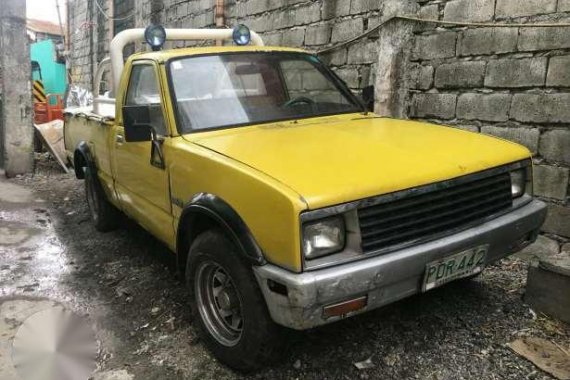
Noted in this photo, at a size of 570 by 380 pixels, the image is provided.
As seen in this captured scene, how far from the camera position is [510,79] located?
4.06 m

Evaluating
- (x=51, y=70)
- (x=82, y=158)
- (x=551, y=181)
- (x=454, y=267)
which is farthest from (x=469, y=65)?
(x=51, y=70)

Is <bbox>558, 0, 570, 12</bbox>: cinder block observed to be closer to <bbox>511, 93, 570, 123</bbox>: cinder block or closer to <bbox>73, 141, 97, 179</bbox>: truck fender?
<bbox>511, 93, 570, 123</bbox>: cinder block

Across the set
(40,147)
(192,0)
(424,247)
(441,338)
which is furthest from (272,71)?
(40,147)

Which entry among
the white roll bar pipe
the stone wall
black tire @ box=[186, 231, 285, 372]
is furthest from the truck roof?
the stone wall

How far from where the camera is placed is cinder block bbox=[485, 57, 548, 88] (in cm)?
385

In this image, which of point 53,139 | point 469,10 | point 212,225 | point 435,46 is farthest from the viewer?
point 53,139

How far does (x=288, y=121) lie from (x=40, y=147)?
744 cm

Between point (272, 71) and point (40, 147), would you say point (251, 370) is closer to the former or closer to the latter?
point (272, 71)

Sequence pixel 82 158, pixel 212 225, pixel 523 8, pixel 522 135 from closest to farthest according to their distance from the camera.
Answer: pixel 212 225, pixel 523 8, pixel 522 135, pixel 82 158

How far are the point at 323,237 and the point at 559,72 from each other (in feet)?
8.87

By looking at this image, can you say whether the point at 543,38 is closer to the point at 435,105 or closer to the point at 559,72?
the point at 559,72

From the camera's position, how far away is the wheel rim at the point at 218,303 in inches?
104

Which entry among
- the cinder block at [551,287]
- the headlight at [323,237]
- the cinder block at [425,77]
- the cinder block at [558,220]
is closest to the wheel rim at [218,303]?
the headlight at [323,237]

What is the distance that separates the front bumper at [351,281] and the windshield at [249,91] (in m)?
1.31
